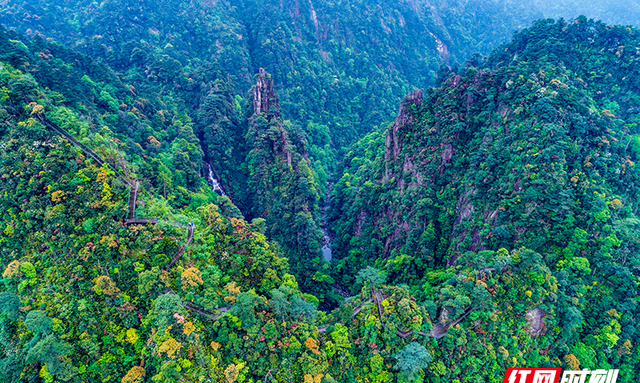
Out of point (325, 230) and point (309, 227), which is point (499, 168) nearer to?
A: point (309, 227)

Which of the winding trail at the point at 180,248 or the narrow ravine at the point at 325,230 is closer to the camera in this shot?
the winding trail at the point at 180,248

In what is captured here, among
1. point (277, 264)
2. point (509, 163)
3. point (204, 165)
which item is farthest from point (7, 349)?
point (509, 163)

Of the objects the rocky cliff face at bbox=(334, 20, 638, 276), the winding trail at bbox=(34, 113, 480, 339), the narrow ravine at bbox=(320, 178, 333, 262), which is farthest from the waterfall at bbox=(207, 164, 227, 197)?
the winding trail at bbox=(34, 113, 480, 339)

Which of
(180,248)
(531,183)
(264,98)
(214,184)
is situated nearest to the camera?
(180,248)

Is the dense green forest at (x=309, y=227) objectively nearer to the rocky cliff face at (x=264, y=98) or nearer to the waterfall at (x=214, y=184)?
the rocky cliff face at (x=264, y=98)

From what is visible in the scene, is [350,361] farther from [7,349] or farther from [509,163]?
[509,163]

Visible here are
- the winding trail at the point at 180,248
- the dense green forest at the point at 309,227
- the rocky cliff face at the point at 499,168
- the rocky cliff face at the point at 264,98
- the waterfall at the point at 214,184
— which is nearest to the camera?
the dense green forest at the point at 309,227

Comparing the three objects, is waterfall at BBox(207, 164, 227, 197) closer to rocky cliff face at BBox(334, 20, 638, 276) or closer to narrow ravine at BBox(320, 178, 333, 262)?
narrow ravine at BBox(320, 178, 333, 262)

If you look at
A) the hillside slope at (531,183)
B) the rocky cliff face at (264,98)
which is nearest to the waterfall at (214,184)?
the rocky cliff face at (264,98)

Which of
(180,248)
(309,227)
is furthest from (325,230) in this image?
(180,248)

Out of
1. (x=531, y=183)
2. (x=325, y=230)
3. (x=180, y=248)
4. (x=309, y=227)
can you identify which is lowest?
(x=180, y=248)
